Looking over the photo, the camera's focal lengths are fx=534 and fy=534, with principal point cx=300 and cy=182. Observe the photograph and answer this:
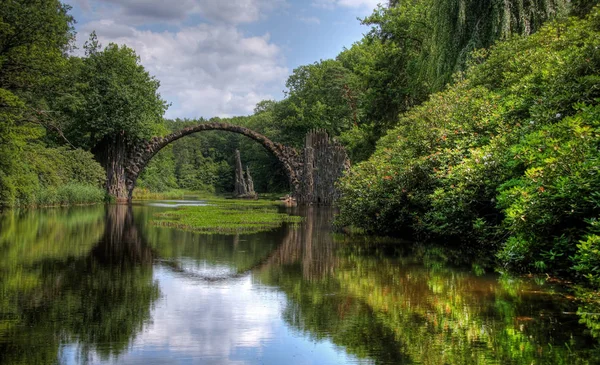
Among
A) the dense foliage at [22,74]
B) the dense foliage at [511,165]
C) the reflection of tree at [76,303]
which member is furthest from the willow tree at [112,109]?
the reflection of tree at [76,303]

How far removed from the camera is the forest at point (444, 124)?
22.8 feet

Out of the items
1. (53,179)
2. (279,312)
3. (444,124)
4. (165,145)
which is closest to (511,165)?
(444,124)

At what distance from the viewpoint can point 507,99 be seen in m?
10.7

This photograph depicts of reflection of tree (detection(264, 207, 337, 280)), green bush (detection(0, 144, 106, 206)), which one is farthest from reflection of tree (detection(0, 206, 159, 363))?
green bush (detection(0, 144, 106, 206))

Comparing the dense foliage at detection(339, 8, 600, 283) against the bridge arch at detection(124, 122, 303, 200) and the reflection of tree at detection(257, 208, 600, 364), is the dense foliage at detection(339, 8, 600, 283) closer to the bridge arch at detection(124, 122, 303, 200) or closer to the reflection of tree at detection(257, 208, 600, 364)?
the reflection of tree at detection(257, 208, 600, 364)

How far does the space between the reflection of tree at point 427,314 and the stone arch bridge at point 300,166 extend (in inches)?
1007

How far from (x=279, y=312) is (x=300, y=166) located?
31216 millimetres

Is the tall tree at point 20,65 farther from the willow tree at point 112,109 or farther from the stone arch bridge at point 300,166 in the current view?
the stone arch bridge at point 300,166

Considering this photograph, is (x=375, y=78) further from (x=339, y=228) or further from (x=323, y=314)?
(x=323, y=314)

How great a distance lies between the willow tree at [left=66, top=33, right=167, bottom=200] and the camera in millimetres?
31250

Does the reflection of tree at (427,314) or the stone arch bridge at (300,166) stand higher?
the stone arch bridge at (300,166)

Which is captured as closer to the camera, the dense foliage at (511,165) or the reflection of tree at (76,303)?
the reflection of tree at (76,303)

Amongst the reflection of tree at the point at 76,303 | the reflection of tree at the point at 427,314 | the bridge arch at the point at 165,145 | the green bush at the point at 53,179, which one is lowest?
the reflection of tree at the point at 76,303

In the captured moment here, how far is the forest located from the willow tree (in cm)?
10
